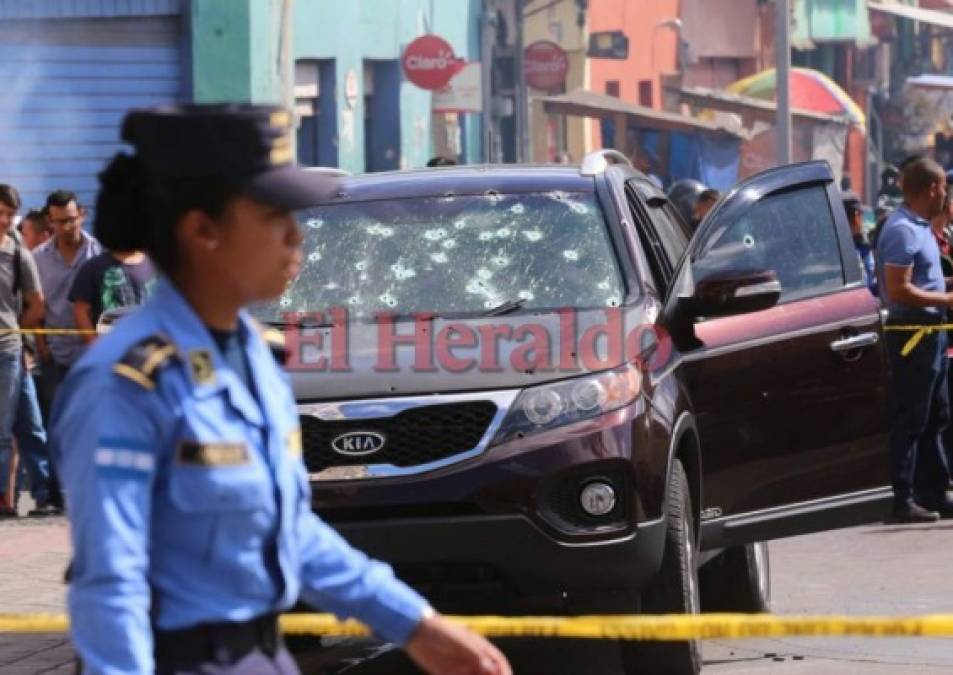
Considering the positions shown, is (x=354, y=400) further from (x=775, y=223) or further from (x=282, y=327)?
(x=775, y=223)

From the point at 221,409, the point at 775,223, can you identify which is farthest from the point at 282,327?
the point at 221,409

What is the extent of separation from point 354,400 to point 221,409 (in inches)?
167

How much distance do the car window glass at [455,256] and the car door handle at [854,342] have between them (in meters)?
0.95

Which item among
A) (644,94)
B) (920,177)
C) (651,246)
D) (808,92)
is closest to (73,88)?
(920,177)

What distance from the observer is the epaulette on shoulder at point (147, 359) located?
3.49 meters

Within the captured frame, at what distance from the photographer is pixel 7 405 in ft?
45.2

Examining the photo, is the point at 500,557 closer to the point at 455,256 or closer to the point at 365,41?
the point at 455,256

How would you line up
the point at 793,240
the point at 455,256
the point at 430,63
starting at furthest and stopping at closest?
1. the point at 430,63
2. the point at 793,240
3. the point at 455,256

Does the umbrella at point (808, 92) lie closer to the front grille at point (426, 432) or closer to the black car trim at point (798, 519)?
the black car trim at point (798, 519)

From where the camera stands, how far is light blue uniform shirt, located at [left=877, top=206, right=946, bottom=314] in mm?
12594

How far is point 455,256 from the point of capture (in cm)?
877

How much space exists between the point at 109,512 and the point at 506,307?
5.07m

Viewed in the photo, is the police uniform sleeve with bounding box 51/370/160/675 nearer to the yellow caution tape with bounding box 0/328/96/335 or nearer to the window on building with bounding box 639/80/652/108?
the yellow caution tape with bounding box 0/328/96/335

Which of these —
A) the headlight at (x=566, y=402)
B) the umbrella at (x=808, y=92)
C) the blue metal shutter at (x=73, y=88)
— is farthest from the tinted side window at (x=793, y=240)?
the umbrella at (x=808, y=92)
